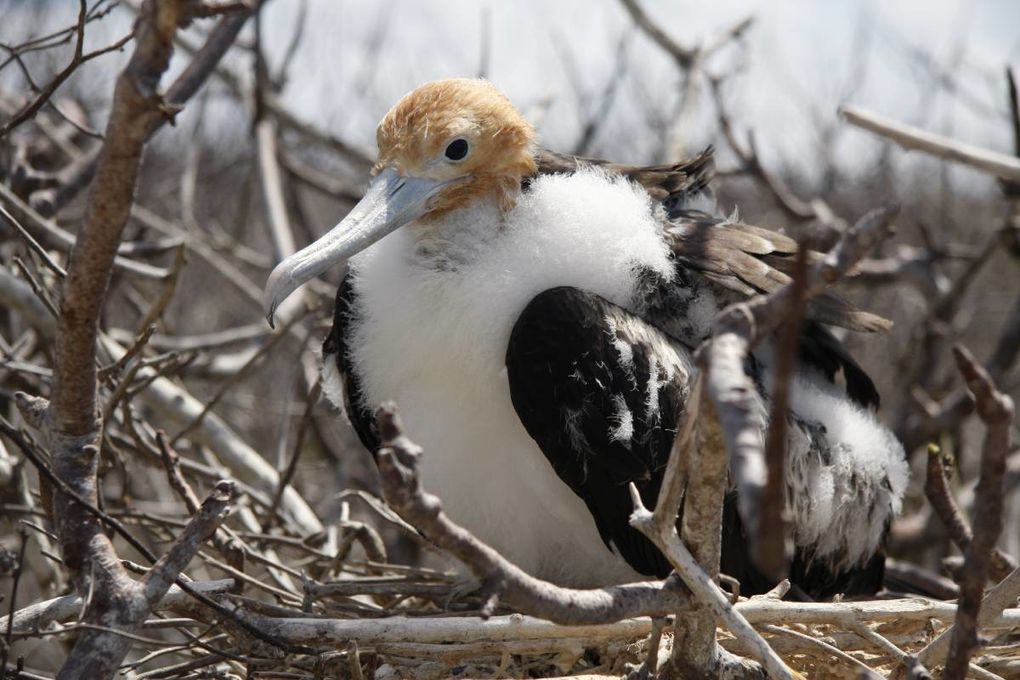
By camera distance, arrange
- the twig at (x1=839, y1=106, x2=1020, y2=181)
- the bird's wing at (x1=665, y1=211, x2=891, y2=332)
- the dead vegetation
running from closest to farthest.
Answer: the dead vegetation < the twig at (x1=839, y1=106, x2=1020, y2=181) < the bird's wing at (x1=665, y1=211, x2=891, y2=332)

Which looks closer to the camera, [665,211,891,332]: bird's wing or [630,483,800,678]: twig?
[630,483,800,678]: twig

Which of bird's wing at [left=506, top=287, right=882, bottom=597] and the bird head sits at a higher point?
the bird head

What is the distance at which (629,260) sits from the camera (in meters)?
2.50

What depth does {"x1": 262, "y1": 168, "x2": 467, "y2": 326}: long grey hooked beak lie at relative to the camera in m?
2.20

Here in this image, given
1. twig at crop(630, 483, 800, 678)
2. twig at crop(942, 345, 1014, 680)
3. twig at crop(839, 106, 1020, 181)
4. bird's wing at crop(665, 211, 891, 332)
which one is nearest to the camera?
twig at crop(942, 345, 1014, 680)

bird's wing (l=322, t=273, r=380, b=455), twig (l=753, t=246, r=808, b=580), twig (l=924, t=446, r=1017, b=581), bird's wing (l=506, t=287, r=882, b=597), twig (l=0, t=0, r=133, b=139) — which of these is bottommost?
twig (l=753, t=246, r=808, b=580)

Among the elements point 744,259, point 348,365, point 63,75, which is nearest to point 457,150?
point 348,365

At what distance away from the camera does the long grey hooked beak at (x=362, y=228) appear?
220 centimetres

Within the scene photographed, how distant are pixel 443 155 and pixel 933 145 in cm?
102

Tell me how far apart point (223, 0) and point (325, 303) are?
67.4 inches

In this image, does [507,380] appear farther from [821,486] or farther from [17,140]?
[17,140]

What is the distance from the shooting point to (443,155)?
8.64 ft

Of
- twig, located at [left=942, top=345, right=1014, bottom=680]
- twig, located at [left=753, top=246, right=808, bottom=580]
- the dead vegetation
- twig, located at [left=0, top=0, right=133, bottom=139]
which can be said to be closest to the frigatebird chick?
the dead vegetation

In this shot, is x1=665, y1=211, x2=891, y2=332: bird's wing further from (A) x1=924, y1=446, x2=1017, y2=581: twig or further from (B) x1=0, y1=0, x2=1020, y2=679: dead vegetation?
(A) x1=924, y1=446, x2=1017, y2=581: twig
